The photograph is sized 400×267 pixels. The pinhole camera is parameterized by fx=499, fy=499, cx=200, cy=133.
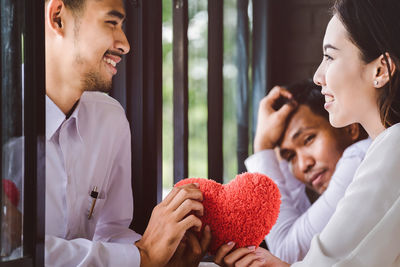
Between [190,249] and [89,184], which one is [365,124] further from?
[89,184]

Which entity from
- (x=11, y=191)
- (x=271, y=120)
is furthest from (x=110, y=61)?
(x=271, y=120)

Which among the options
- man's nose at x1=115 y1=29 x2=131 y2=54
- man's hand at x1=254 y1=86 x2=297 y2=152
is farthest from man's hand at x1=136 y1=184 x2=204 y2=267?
man's hand at x1=254 y1=86 x2=297 y2=152

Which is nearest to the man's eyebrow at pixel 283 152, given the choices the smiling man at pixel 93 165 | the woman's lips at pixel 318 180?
the woman's lips at pixel 318 180

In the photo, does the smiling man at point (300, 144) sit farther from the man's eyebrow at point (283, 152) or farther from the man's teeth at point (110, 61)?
the man's teeth at point (110, 61)

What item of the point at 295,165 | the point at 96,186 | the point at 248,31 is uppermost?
the point at 248,31

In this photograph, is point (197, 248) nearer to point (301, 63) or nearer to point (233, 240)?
point (233, 240)

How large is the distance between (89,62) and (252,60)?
0.81 meters

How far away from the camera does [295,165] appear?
155cm

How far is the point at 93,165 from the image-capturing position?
852mm

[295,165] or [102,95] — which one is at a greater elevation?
[102,95]

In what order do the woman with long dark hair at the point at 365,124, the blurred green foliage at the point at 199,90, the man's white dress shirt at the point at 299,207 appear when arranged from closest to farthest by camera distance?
the woman with long dark hair at the point at 365,124 < the blurred green foliage at the point at 199,90 < the man's white dress shirt at the point at 299,207

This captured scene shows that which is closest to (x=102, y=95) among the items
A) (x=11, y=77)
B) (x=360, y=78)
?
(x=11, y=77)

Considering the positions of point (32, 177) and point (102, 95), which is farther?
point (102, 95)

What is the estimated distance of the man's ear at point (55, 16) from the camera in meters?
0.76
